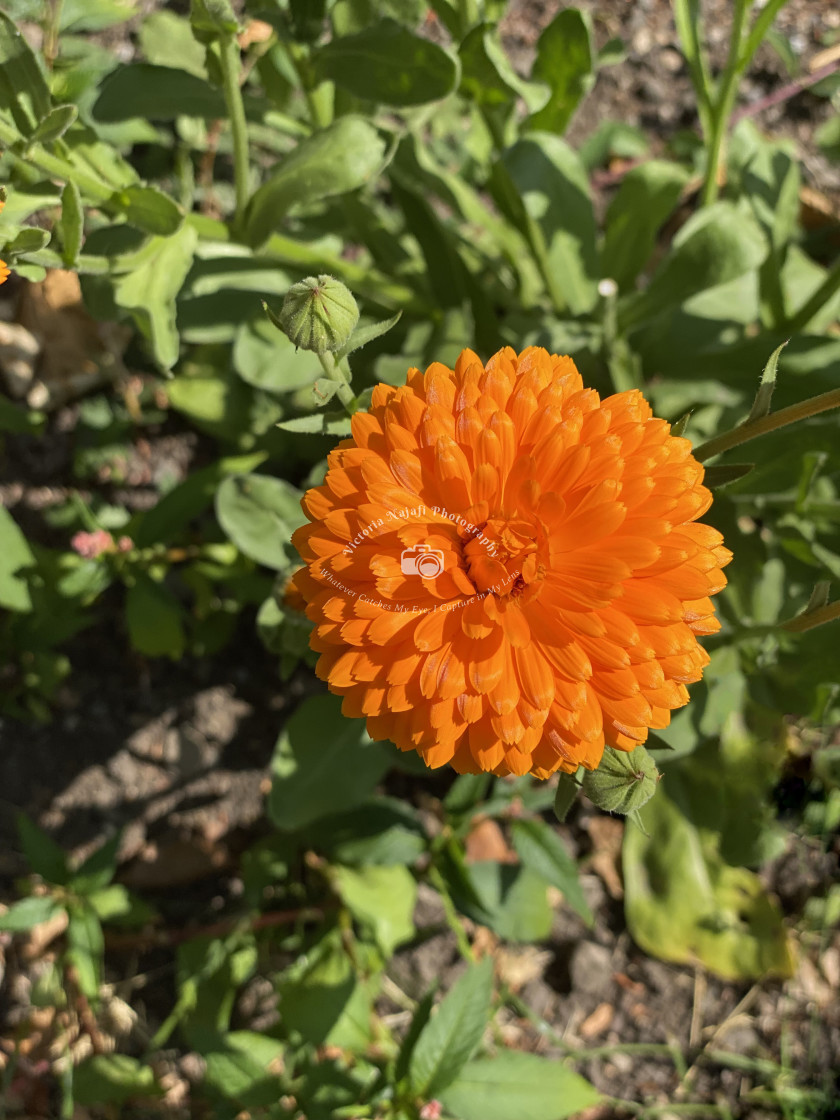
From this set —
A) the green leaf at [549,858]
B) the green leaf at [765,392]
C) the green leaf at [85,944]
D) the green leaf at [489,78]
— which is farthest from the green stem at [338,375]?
the green leaf at [85,944]

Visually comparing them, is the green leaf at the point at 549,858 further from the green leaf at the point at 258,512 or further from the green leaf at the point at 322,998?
the green leaf at the point at 258,512

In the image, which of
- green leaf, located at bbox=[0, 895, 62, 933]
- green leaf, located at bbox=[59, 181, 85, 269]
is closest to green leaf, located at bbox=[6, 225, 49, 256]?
green leaf, located at bbox=[59, 181, 85, 269]

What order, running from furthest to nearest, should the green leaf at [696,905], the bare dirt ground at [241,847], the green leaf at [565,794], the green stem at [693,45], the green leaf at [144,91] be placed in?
the bare dirt ground at [241,847] < the green leaf at [696,905] < the green stem at [693,45] < the green leaf at [144,91] < the green leaf at [565,794]

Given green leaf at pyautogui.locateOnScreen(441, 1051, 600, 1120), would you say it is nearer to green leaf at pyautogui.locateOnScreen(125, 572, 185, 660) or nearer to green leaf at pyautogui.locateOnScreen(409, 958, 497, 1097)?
green leaf at pyautogui.locateOnScreen(409, 958, 497, 1097)

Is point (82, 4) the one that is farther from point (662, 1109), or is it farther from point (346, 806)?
point (662, 1109)

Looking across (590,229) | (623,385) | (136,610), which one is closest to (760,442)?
(623,385)
